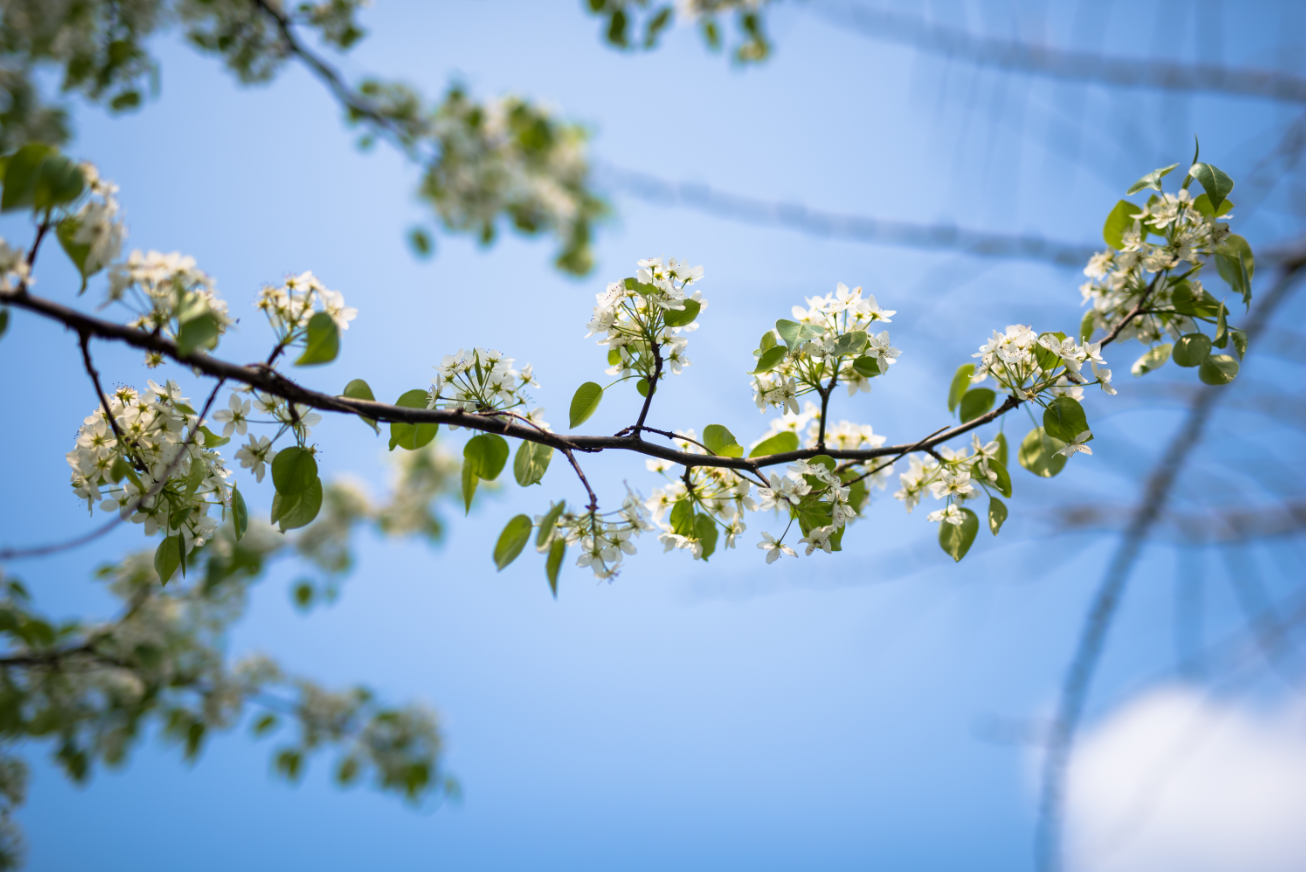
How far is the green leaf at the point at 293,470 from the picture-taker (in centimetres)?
116

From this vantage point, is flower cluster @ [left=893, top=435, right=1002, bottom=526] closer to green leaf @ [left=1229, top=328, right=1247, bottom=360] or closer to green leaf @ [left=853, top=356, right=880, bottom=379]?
green leaf @ [left=853, top=356, right=880, bottom=379]

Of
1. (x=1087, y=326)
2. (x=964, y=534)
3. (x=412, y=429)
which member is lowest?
(x=964, y=534)

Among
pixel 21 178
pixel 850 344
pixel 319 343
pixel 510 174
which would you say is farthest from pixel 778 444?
pixel 510 174

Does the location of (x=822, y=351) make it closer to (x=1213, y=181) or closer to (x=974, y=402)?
(x=974, y=402)

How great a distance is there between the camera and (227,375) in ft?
3.11

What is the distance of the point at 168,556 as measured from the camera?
1.19m

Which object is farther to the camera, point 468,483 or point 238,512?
point 468,483

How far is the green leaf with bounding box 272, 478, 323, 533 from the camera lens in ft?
3.92

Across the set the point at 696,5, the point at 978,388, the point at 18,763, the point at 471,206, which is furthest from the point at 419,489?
the point at 978,388

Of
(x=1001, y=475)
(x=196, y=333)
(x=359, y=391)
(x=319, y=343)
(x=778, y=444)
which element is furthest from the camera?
(x=778, y=444)

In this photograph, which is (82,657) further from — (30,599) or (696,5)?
(696,5)

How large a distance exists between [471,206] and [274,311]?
4.90m

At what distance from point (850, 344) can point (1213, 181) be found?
0.74 meters

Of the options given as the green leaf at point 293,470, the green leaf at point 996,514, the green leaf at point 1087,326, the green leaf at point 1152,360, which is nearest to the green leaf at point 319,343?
the green leaf at point 293,470
